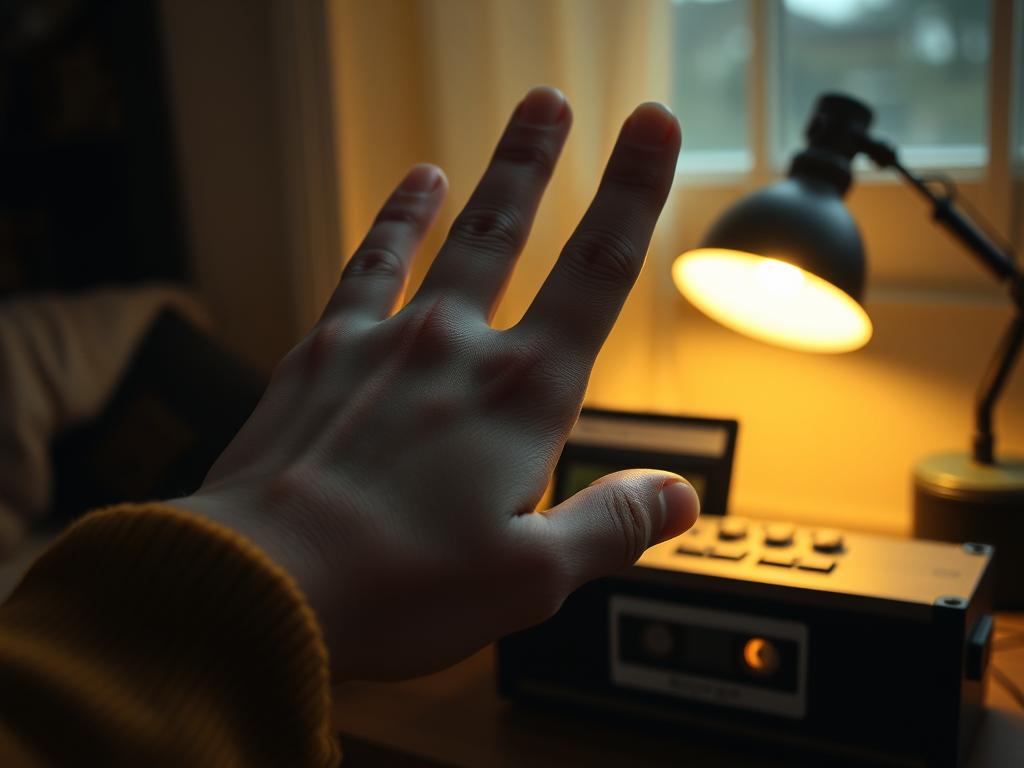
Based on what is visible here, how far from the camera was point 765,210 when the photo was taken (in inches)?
34.3

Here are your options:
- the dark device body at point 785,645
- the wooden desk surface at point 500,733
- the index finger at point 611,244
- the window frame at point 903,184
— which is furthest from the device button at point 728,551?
the window frame at point 903,184

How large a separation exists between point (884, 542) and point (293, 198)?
991mm

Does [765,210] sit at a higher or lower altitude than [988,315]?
higher

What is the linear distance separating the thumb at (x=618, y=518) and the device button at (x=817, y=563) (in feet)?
0.66

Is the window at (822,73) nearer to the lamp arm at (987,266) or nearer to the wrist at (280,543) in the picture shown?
the lamp arm at (987,266)

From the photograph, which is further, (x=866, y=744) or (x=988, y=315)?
(x=988, y=315)

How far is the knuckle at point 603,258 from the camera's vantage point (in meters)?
0.63

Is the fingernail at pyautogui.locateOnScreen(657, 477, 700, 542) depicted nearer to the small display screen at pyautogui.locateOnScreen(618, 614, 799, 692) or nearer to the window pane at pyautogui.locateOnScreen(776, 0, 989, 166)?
the small display screen at pyautogui.locateOnScreen(618, 614, 799, 692)

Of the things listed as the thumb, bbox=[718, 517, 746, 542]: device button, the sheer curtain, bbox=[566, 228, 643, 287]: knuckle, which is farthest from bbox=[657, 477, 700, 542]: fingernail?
the sheer curtain

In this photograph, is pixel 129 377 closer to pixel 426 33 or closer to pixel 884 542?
pixel 426 33

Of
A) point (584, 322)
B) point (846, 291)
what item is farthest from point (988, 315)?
point (584, 322)

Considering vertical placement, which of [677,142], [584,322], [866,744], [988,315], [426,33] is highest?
[426,33]

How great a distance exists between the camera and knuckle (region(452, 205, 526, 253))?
68 cm

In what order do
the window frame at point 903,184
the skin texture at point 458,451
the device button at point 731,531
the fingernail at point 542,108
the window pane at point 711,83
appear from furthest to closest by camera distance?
1. the window pane at point 711,83
2. the window frame at point 903,184
3. the device button at point 731,531
4. the fingernail at point 542,108
5. the skin texture at point 458,451
